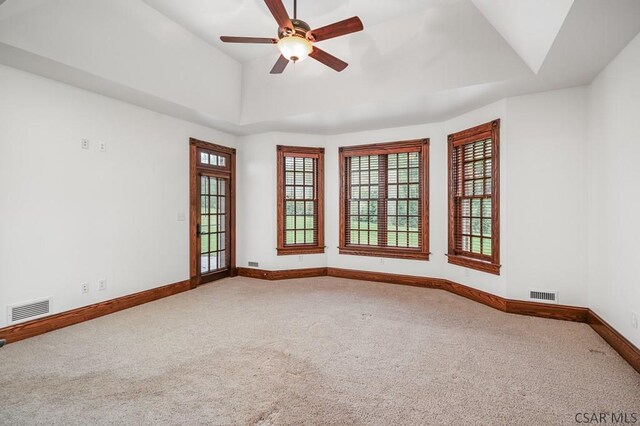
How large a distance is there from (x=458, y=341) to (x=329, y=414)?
175 centimetres

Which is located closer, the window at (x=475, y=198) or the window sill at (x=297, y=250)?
the window at (x=475, y=198)

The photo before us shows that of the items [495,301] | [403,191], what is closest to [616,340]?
[495,301]

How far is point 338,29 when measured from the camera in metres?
2.86

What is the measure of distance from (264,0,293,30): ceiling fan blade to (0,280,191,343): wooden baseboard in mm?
3887

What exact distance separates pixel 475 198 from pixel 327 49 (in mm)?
3071

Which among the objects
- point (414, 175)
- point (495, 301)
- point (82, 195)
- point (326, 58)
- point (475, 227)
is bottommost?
point (495, 301)

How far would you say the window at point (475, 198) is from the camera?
4297 millimetres

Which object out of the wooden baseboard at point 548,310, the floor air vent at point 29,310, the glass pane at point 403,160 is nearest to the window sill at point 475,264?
the wooden baseboard at point 548,310

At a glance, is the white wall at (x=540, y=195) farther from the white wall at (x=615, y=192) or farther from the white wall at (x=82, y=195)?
the white wall at (x=82, y=195)

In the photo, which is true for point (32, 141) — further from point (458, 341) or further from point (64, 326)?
point (458, 341)

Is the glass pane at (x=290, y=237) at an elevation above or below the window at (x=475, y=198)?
below

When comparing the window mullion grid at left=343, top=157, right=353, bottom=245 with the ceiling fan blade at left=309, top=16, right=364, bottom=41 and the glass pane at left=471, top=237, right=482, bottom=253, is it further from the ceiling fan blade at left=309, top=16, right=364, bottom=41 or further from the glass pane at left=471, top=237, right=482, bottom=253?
the ceiling fan blade at left=309, top=16, right=364, bottom=41

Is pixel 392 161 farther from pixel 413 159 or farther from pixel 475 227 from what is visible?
pixel 475 227

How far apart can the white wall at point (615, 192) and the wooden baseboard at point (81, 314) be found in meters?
5.46
